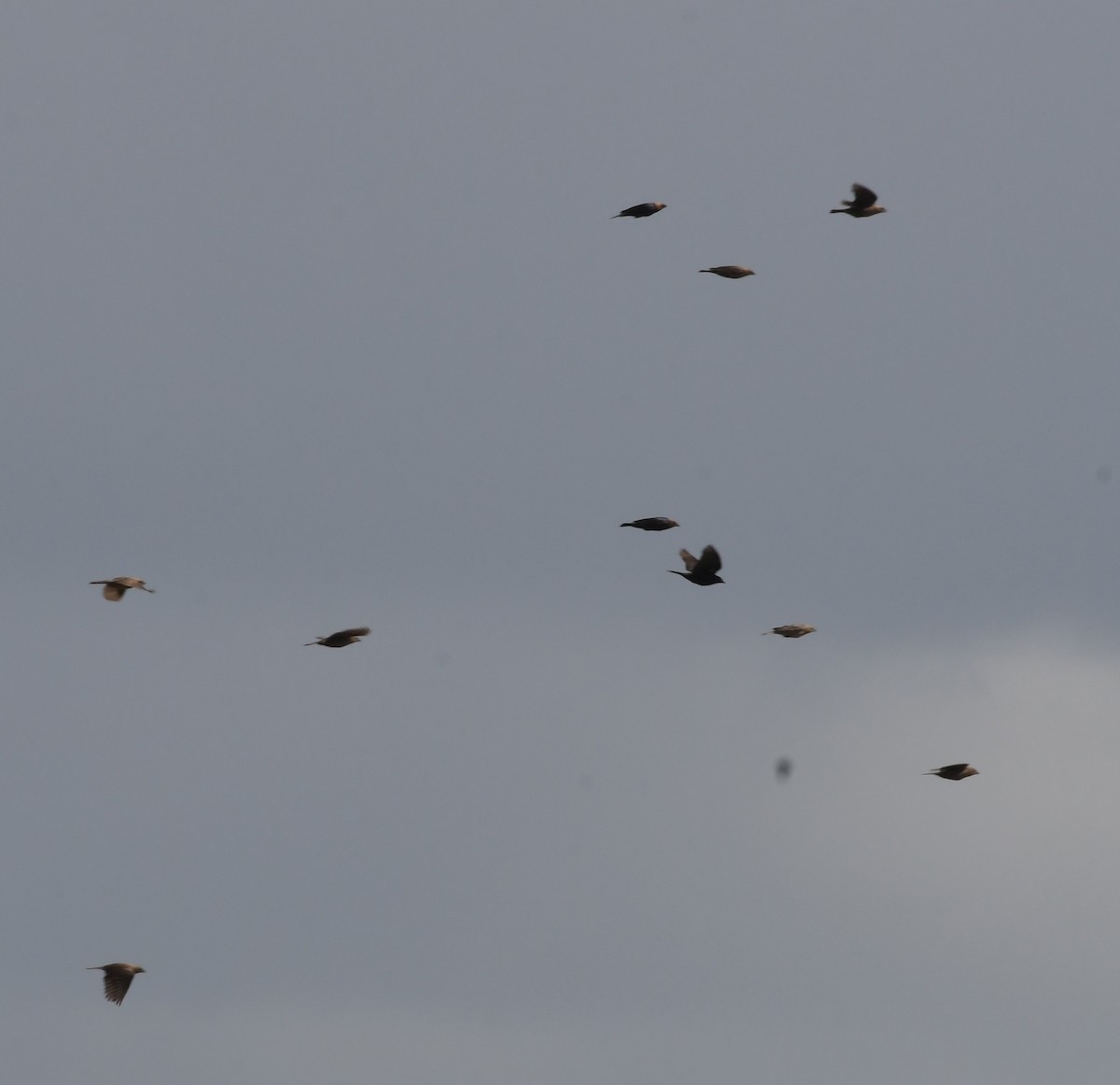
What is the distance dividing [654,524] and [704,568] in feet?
6.75

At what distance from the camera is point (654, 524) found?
13588 cm

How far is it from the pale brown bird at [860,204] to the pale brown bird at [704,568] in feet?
33.5

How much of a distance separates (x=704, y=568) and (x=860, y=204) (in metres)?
11.2

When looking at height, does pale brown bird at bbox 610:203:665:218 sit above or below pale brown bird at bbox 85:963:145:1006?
above

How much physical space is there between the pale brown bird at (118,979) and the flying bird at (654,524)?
18895 mm

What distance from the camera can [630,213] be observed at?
447ft

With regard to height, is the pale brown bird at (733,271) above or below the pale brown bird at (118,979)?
above

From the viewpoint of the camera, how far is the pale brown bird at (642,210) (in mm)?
136000

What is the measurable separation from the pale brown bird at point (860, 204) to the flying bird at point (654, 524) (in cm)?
1009

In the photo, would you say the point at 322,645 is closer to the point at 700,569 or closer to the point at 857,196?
the point at 700,569

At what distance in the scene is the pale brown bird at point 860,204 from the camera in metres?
134

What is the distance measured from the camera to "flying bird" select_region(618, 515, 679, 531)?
135 m

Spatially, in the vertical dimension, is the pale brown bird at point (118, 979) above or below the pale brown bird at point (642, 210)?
below

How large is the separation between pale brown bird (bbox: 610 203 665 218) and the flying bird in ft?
28.4
